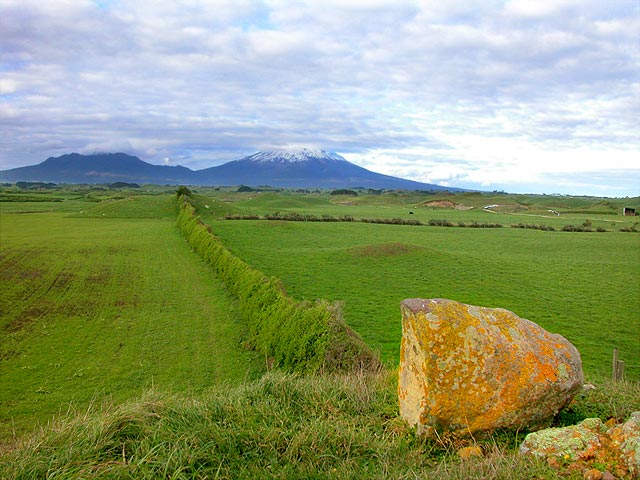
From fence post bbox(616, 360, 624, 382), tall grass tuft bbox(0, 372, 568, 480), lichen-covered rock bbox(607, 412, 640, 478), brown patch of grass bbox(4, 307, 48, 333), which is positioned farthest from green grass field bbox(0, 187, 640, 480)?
fence post bbox(616, 360, 624, 382)

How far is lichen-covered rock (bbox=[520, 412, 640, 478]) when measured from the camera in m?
4.12

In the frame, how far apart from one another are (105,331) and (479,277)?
21.3 meters

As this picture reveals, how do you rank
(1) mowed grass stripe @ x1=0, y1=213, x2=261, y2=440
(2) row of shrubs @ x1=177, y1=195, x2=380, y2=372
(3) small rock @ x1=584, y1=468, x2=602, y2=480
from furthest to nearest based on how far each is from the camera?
(1) mowed grass stripe @ x1=0, y1=213, x2=261, y2=440 → (2) row of shrubs @ x1=177, y1=195, x2=380, y2=372 → (3) small rock @ x1=584, y1=468, x2=602, y2=480

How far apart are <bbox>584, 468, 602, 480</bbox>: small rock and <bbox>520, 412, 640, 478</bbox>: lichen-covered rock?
23 centimetres

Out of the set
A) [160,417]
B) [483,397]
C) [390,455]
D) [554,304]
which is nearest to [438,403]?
[483,397]

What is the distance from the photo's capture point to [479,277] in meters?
28.1

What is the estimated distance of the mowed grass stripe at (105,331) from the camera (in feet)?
41.3

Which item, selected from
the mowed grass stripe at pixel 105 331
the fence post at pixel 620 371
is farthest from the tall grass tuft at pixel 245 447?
the fence post at pixel 620 371

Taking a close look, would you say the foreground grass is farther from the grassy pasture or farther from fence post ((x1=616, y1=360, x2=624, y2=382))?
the grassy pasture

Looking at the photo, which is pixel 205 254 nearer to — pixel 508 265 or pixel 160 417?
pixel 508 265

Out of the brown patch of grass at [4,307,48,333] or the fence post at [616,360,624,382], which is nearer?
the fence post at [616,360,624,382]

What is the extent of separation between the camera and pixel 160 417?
5086 millimetres

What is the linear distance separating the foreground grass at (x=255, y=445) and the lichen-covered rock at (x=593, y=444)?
0.78 feet

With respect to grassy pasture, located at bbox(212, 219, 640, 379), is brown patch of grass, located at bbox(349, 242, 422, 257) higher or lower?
higher
